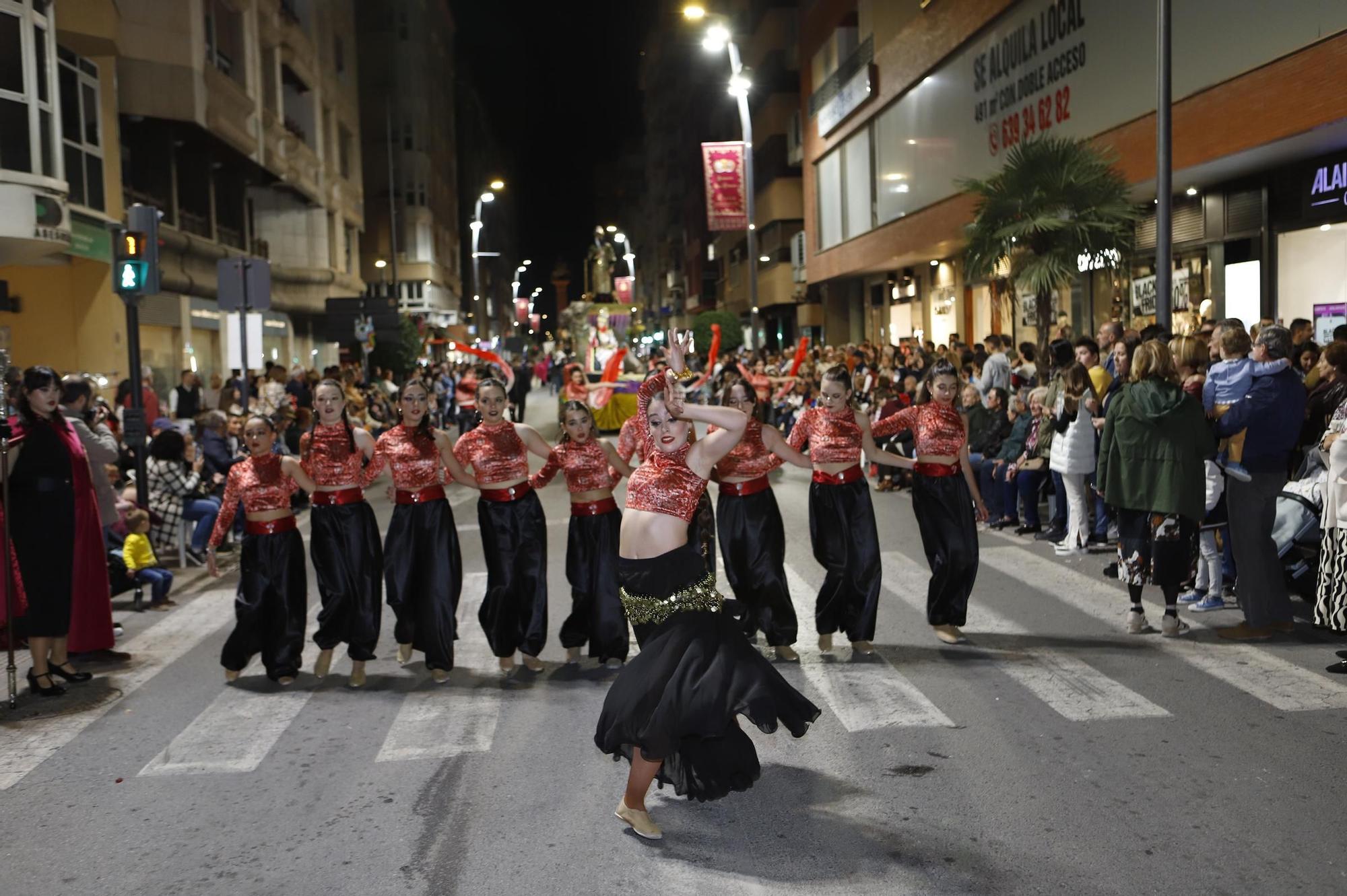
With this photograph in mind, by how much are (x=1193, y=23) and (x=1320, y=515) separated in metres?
10.8

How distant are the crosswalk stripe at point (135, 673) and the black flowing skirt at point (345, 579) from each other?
1.40 meters

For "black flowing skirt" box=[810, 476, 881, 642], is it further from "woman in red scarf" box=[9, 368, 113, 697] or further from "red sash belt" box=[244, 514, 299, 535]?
"woman in red scarf" box=[9, 368, 113, 697]

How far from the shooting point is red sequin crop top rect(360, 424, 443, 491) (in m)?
8.22

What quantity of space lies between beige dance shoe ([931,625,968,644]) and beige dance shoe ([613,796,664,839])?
384cm

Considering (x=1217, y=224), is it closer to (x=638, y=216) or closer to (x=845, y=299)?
(x=845, y=299)

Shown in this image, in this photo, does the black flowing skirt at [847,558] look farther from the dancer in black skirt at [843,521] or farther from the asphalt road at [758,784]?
the asphalt road at [758,784]

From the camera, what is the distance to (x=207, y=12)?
2897cm

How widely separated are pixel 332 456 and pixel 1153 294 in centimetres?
1592

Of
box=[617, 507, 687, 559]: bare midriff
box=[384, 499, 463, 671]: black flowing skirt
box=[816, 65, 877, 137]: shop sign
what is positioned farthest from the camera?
box=[816, 65, 877, 137]: shop sign

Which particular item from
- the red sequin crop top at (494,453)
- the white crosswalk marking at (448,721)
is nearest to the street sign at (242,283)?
the red sequin crop top at (494,453)

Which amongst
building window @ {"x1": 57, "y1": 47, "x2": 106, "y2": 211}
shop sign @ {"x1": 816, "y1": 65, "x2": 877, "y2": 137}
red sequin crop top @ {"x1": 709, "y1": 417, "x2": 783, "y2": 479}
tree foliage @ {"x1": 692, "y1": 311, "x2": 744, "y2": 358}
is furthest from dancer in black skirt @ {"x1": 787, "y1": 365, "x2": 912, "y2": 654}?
tree foliage @ {"x1": 692, "y1": 311, "x2": 744, "y2": 358}

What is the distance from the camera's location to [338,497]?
8.24 m

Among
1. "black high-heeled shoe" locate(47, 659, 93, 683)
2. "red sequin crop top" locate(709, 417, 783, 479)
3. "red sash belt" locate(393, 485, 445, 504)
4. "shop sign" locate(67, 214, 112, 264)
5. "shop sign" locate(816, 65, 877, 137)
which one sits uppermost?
"shop sign" locate(816, 65, 877, 137)

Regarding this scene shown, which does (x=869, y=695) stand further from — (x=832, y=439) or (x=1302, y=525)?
(x=1302, y=525)
